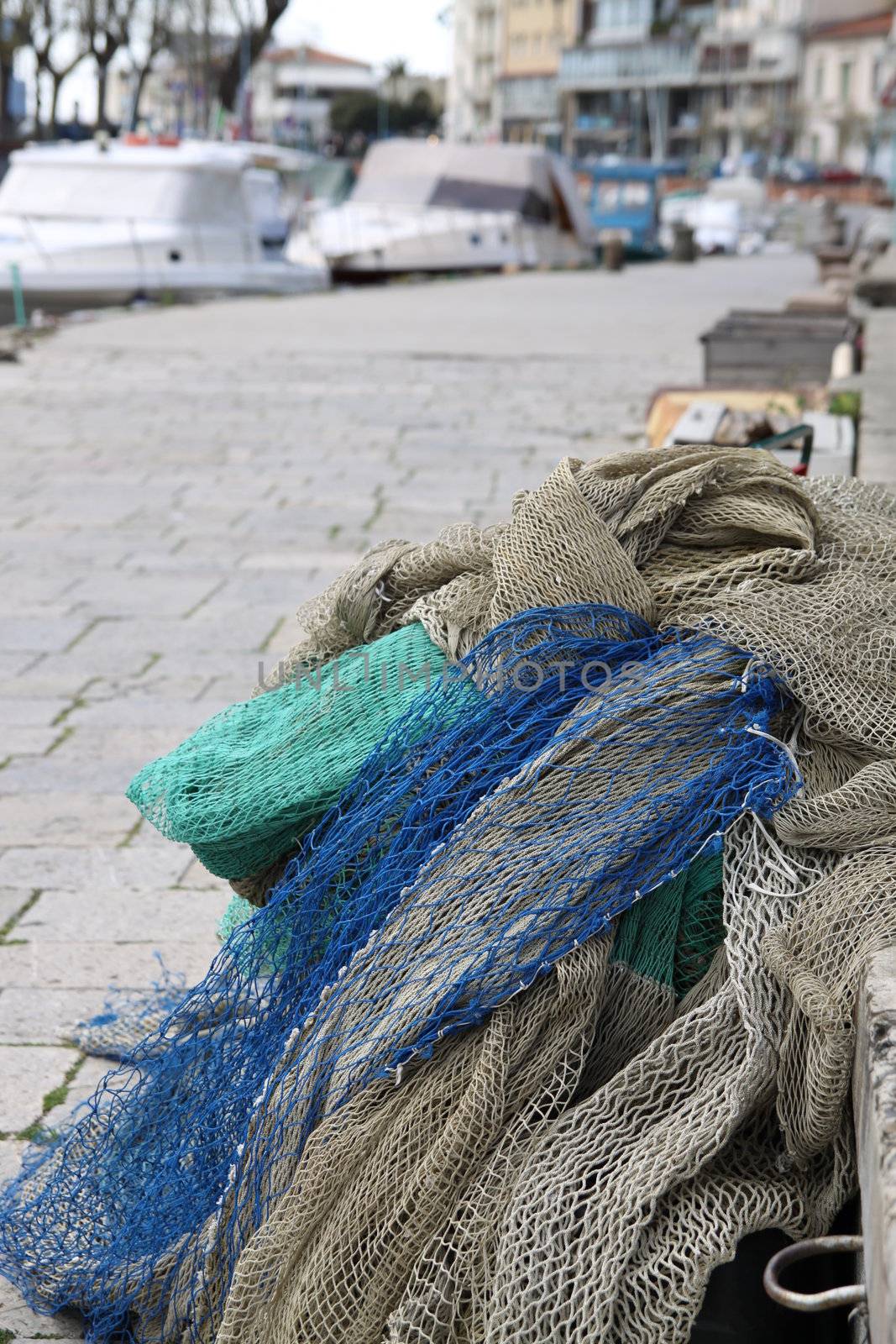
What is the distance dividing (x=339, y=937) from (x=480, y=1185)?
420 mm

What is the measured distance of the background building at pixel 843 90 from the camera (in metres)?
88.9

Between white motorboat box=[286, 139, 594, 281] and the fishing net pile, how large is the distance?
25979 mm

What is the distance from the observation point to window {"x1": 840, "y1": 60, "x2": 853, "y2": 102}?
95.7m

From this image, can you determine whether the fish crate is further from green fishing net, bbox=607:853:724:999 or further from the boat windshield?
the boat windshield

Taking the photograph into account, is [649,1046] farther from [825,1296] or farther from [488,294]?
[488,294]

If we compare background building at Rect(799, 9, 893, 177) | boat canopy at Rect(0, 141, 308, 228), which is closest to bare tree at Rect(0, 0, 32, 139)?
boat canopy at Rect(0, 141, 308, 228)

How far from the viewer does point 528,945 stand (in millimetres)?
1996

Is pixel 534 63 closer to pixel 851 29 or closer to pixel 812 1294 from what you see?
pixel 851 29

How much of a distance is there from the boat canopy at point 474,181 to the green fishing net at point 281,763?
2900 centimetres

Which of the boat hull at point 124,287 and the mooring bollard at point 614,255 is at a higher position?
the mooring bollard at point 614,255

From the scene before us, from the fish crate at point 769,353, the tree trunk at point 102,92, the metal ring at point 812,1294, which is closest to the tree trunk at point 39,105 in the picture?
the tree trunk at point 102,92

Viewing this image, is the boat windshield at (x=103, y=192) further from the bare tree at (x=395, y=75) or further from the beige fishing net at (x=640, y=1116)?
the bare tree at (x=395, y=75)

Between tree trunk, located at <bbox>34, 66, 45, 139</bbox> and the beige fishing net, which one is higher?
tree trunk, located at <bbox>34, 66, 45, 139</bbox>

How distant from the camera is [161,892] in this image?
3906 mm
